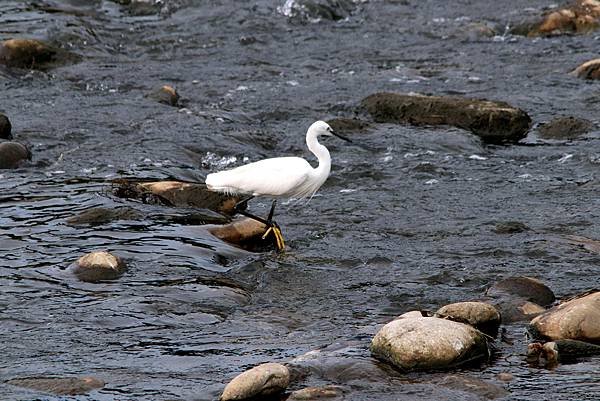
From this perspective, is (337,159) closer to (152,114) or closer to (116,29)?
(152,114)

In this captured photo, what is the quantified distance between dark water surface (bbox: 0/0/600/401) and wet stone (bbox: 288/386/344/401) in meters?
0.09

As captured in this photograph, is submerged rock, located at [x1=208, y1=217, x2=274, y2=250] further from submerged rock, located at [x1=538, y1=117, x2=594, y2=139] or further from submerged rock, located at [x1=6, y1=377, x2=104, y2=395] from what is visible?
submerged rock, located at [x1=538, y1=117, x2=594, y2=139]

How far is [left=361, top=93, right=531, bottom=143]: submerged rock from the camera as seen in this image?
38.3ft

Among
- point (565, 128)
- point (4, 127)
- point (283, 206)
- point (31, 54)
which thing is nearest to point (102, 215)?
point (283, 206)

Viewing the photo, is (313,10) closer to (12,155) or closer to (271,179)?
(12,155)

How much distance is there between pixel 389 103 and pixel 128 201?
3.89 meters

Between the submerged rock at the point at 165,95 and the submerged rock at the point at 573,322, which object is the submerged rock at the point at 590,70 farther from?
the submerged rock at the point at 573,322

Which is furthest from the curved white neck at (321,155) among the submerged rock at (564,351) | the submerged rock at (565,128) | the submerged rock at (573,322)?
the submerged rock at (564,351)

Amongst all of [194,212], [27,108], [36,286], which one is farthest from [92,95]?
[36,286]

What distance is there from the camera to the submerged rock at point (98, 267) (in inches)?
304

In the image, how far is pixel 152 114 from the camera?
12.1 m

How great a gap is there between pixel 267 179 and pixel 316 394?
354 centimetres

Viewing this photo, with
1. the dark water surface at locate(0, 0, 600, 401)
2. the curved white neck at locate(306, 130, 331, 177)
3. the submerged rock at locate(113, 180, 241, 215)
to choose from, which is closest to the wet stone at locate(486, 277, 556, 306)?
the dark water surface at locate(0, 0, 600, 401)

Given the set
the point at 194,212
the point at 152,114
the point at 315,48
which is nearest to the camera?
the point at 194,212
